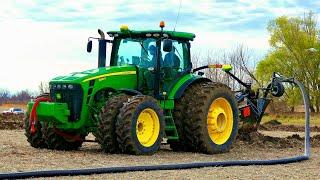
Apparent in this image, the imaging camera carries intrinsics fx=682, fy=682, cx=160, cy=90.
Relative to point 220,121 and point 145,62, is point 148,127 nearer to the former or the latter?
point 145,62

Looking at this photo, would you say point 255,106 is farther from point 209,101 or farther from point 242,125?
point 209,101

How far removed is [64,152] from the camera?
14445mm

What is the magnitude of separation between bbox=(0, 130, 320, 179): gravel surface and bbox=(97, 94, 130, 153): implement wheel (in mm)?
242

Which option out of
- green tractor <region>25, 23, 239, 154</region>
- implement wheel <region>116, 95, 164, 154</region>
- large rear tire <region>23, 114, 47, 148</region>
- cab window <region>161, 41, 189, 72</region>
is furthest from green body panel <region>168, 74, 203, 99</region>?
large rear tire <region>23, 114, 47, 148</region>

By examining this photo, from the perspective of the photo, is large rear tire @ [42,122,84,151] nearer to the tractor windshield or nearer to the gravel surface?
the gravel surface

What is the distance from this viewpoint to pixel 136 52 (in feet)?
51.1

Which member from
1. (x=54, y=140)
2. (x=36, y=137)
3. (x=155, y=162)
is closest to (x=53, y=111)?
(x=54, y=140)

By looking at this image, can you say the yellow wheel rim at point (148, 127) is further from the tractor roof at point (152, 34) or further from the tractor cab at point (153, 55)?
the tractor roof at point (152, 34)

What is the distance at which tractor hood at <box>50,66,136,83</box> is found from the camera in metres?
14.3

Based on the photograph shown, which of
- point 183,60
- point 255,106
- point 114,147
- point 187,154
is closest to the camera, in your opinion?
point 114,147

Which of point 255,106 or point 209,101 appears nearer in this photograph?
point 209,101

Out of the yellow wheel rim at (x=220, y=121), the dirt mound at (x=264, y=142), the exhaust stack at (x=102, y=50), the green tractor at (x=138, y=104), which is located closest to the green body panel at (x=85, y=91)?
the green tractor at (x=138, y=104)

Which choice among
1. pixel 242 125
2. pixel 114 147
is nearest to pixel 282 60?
pixel 242 125

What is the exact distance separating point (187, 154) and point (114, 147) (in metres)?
1.91
